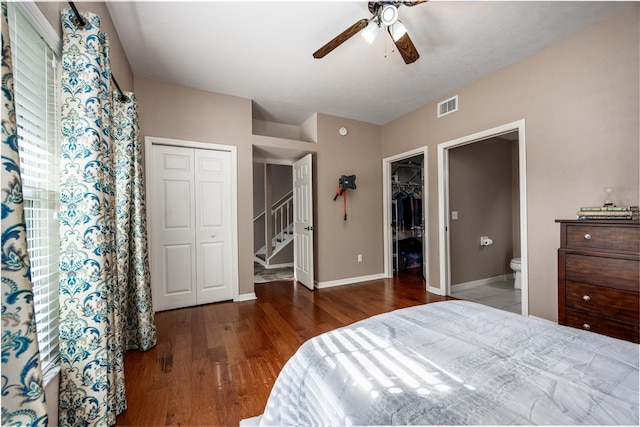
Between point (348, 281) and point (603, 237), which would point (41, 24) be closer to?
point (603, 237)

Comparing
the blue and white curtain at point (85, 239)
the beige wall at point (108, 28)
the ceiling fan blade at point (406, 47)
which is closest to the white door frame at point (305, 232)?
the ceiling fan blade at point (406, 47)

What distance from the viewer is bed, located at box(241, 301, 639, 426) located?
0.67 meters

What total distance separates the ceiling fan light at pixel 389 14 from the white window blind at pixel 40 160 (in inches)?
74.7

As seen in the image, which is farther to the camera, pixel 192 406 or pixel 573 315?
pixel 573 315

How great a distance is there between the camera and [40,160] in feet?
3.86

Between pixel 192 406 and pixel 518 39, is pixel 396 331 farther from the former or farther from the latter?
pixel 518 39

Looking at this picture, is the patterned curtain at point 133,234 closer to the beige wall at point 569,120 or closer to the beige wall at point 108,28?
the beige wall at point 108,28

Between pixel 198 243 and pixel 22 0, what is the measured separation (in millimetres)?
2618

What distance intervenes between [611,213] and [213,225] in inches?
151

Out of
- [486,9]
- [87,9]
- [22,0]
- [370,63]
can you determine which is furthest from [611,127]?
[87,9]

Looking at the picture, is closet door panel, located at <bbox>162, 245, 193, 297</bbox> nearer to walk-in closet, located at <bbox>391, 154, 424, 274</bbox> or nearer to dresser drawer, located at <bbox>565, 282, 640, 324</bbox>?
walk-in closet, located at <bbox>391, 154, 424, 274</bbox>

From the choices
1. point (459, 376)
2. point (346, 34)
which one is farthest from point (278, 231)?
point (459, 376)

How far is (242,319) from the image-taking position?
9.34 ft

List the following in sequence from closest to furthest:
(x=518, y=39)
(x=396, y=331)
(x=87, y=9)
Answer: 1. (x=396, y=331)
2. (x=87, y=9)
3. (x=518, y=39)
